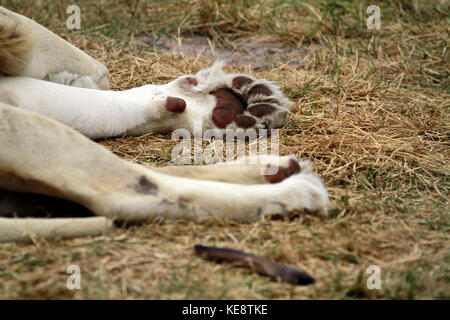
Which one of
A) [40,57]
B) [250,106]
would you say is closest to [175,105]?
[250,106]

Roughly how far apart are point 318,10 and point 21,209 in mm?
3165

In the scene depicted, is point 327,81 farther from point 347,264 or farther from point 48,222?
point 48,222

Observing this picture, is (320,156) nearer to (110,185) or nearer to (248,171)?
(248,171)

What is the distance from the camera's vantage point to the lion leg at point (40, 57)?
88.0 inches

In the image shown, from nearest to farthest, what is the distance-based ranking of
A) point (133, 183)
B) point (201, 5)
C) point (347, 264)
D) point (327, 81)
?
1. point (347, 264)
2. point (133, 183)
3. point (327, 81)
4. point (201, 5)

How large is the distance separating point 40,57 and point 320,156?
1.22 metres

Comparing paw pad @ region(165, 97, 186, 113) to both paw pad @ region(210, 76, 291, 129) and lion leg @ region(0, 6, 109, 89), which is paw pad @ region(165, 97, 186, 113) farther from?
lion leg @ region(0, 6, 109, 89)

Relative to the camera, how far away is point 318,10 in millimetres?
4391

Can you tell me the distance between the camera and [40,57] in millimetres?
2422

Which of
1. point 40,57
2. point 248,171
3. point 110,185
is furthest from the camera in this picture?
point 40,57

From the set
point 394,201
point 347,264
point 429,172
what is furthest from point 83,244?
point 429,172

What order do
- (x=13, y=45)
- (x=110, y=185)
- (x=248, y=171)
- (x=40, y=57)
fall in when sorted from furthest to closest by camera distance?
(x=40, y=57), (x=13, y=45), (x=248, y=171), (x=110, y=185)

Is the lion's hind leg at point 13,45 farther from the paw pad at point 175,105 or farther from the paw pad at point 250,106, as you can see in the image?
the paw pad at point 250,106

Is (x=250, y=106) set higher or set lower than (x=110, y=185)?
higher
